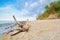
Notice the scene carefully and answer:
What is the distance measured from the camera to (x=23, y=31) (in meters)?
15.4

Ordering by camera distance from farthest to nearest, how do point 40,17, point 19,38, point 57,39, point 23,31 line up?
point 40,17 → point 23,31 → point 19,38 → point 57,39

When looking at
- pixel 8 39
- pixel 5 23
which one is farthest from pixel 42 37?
pixel 5 23

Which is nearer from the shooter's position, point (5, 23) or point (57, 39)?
point (57, 39)

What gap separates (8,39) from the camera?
14.0 meters

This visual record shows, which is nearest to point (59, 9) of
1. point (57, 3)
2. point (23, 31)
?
point (57, 3)

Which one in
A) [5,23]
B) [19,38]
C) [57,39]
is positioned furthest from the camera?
[5,23]

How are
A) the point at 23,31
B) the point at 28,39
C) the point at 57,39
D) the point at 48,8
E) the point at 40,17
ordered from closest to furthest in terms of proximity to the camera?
the point at 57,39 < the point at 28,39 < the point at 23,31 < the point at 40,17 < the point at 48,8

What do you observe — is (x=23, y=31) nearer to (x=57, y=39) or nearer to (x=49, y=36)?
(x=49, y=36)

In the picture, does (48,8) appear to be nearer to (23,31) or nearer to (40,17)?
(40,17)

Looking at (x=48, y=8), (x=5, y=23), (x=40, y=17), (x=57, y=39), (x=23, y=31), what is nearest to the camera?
(x=57, y=39)

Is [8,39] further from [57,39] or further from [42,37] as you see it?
[57,39]

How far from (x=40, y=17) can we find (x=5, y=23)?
1096cm

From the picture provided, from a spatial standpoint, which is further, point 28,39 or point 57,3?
point 57,3

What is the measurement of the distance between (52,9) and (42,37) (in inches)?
1007
